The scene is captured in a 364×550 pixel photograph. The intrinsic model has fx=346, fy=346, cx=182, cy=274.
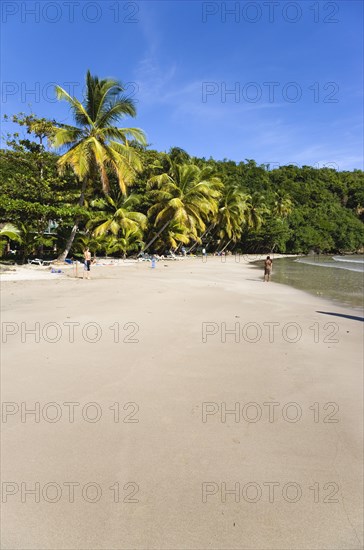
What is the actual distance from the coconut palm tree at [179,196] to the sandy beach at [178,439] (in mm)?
26120

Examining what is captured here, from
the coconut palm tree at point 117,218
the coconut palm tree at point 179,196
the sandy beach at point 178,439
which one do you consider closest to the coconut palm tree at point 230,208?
the coconut palm tree at point 179,196

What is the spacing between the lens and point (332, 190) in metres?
99.7

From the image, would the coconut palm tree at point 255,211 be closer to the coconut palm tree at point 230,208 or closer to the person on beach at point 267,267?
the coconut palm tree at point 230,208

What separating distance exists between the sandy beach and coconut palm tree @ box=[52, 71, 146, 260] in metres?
16.3

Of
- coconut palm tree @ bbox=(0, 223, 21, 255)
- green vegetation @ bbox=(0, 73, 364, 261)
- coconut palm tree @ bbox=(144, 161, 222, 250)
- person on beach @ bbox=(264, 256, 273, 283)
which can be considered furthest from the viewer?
coconut palm tree @ bbox=(144, 161, 222, 250)

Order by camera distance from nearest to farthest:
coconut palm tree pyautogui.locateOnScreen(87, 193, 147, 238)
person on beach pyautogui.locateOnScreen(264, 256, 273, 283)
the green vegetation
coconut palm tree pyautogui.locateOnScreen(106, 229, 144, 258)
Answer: person on beach pyautogui.locateOnScreen(264, 256, 273, 283) → the green vegetation → coconut palm tree pyautogui.locateOnScreen(87, 193, 147, 238) → coconut palm tree pyautogui.locateOnScreen(106, 229, 144, 258)

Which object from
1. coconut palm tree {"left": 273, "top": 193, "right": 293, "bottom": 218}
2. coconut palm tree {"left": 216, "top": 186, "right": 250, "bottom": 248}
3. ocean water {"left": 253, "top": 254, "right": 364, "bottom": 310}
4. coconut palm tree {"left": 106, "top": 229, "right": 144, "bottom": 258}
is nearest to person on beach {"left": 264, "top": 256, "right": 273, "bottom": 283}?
ocean water {"left": 253, "top": 254, "right": 364, "bottom": 310}

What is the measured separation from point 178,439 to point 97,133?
72.3 feet

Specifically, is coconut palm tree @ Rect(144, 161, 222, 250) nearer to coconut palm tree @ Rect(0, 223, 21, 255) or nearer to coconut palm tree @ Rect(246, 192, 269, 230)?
coconut palm tree @ Rect(0, 223, 21, 255)

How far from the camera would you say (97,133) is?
21.8 metres

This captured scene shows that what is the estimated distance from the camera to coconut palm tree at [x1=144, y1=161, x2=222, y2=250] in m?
31.8

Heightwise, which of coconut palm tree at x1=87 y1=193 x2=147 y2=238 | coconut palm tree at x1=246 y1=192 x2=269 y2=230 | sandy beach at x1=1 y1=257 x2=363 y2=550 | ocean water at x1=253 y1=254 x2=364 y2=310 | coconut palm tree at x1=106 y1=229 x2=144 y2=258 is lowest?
ocean water at x1=253 y1=254 x2=364 y2=310

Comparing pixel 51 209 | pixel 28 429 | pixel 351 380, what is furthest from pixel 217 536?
pixel 51 209

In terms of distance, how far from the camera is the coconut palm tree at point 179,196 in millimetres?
31828
